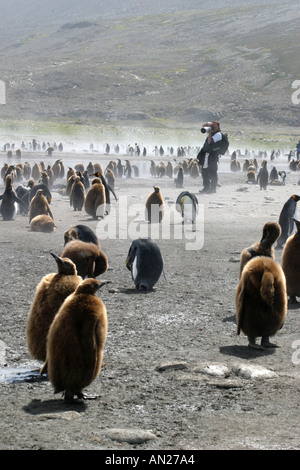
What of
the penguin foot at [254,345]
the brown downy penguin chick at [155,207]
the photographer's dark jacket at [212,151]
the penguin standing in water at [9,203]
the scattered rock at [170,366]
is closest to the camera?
the scattered rock at [170,366]

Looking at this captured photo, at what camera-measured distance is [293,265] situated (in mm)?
7547

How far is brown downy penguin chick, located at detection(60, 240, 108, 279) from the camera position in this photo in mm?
6961

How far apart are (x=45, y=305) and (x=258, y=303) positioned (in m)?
1.78

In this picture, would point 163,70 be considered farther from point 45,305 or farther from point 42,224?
point 45,305

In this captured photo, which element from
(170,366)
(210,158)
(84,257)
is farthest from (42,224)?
(210,158)

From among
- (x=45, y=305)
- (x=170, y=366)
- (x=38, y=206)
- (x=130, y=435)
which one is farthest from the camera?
(x=38, y=206)

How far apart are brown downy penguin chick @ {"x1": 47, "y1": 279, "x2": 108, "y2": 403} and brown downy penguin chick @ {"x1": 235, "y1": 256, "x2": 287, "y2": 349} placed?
1.68m

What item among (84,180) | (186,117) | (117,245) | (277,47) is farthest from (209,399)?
(277,47)

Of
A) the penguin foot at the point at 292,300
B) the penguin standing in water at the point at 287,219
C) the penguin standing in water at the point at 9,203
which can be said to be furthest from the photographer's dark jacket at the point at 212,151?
the penguin foot at the point at 292,300

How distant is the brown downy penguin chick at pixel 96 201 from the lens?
46.3ft

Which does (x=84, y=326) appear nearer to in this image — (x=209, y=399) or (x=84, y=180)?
(x=209, y=399)

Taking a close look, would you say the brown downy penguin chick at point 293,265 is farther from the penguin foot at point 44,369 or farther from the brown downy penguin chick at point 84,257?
the penguin foot at point 44,369

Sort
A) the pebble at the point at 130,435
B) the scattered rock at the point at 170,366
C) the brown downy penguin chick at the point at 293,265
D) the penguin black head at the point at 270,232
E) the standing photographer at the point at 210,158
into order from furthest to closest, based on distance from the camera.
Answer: the standing photographer at the point at 210,158, the brown downy penguin chick at the point at 293,265, the penguin black head at the point at 270,232, the scattered rock at the point at 170,366, the pebble at the point at 130,435

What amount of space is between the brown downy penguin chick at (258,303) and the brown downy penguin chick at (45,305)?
58.1 inches
